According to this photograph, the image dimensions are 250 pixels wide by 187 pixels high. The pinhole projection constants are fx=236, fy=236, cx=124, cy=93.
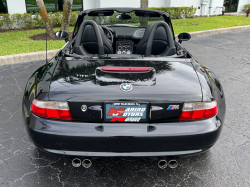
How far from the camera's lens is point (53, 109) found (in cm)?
189

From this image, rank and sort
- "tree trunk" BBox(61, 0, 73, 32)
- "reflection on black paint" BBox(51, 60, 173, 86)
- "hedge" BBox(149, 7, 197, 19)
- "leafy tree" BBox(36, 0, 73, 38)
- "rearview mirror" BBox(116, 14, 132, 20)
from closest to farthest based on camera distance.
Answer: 1. "reflection on black paint" BBox(51, 60, 173, 86)
2. "rearview mirror" BBox(116, 14, 132, 20)
3. "leafy tree" BBox(36, 0, 73, 38)
4. "tree trunk" BBox(61, 0, 73, 32)
5. "hedge" BBox(149, 7, 197, 19)

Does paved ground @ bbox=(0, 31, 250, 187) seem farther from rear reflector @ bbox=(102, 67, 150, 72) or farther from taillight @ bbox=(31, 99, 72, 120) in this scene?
rear reflector @ bbox=(102, 67, 150, 72)

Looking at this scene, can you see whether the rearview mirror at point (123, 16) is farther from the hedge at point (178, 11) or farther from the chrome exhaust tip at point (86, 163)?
the hedge at point (178, 11)

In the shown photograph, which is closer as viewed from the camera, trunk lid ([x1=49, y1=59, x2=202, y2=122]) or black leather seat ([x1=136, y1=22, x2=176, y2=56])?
trunk lid ([x1=49, y1=59, x2=202, y2=122])

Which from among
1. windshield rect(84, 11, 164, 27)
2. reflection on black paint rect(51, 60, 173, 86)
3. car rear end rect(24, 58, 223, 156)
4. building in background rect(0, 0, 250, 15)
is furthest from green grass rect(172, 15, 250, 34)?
car rear end rect(24, 58, 223, 156)

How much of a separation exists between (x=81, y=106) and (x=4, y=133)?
1.65 metres

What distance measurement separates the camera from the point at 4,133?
9.73 feet

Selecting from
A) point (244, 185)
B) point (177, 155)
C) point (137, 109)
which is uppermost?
point (137, 109)

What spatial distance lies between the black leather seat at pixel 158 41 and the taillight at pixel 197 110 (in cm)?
101

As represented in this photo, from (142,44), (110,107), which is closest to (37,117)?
(110,107)

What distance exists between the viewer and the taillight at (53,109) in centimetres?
188

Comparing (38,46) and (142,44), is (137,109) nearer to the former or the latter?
(142,44)

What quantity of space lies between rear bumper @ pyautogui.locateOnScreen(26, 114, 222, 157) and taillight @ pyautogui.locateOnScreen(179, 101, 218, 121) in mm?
49

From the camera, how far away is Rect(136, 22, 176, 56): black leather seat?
274 cm
